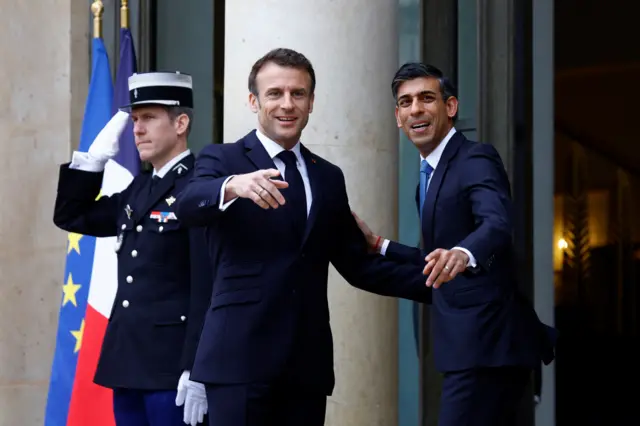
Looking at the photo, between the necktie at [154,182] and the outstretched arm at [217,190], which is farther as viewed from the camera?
the necktie at [154,182]

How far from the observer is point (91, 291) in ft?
22.5

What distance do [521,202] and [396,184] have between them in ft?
1.93

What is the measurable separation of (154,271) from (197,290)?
291 mm

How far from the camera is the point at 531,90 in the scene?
668cm

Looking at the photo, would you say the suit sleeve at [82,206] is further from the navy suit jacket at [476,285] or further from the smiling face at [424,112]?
the navy suit jacket at [476,285]

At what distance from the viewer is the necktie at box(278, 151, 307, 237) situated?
4.64 metres

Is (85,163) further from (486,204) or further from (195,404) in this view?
(486,204)

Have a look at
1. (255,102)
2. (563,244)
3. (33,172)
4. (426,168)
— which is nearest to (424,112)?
(426,168)

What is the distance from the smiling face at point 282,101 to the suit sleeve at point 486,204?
576mm

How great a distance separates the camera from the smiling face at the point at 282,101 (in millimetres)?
4676

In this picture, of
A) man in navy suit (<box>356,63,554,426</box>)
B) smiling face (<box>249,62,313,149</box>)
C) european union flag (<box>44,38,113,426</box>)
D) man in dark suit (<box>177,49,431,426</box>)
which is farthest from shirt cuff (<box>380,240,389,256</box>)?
european union flag (<box>44,38,113,426</box>)

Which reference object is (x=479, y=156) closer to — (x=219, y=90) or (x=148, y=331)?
(x=148, y=331)

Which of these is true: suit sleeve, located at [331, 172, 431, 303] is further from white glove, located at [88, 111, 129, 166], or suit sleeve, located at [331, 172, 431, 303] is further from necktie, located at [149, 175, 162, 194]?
white glove, located at [88, 111, 129, 166]

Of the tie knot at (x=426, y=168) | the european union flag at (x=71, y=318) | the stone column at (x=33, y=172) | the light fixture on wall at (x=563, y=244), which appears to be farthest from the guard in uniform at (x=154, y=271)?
the light fixture on wall at (x=563, y=244)
